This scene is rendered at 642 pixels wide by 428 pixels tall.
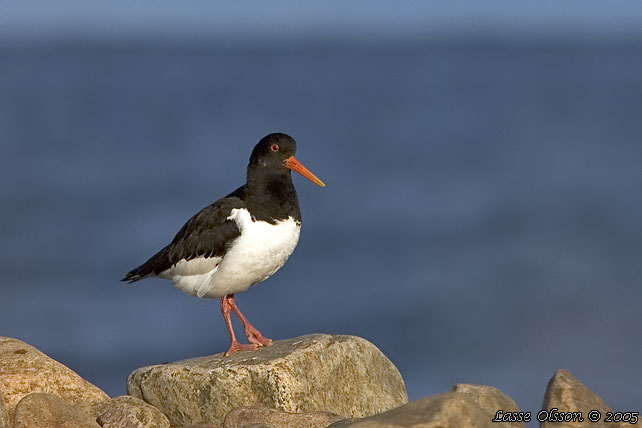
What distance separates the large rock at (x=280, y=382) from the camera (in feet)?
27.8

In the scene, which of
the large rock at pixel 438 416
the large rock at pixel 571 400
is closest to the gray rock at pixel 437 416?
the large rock at pixel 438 416

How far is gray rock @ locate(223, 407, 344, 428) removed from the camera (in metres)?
7.64

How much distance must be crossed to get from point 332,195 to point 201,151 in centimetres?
1180

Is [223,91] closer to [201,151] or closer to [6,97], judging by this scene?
[6,97]

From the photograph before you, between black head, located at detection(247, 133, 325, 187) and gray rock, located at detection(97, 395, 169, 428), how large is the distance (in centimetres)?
273

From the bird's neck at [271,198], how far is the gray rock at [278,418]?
2.27 metres

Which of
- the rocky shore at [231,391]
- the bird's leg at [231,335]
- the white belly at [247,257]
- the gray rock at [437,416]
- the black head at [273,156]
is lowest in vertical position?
the gray rock at [437,416]

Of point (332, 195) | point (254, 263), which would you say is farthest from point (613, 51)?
point (254, 263)

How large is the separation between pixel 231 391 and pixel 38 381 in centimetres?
170

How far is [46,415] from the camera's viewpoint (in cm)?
748

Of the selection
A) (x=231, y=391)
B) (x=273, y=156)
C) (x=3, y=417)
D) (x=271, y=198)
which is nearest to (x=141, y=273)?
(x=271, y=198)

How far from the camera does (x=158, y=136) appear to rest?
156ft

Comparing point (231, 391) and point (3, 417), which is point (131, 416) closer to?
point (231, 391)

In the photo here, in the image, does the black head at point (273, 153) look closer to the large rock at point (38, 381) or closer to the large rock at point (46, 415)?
the large rock at point (38, 381)
